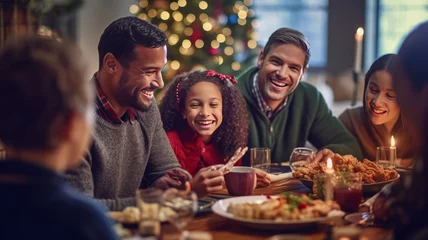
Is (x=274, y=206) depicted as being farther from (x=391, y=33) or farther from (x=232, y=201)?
(x=391, y=33)

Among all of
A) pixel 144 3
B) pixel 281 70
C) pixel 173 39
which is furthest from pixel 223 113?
pixel 144 3

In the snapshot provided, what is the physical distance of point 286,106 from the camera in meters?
3.43

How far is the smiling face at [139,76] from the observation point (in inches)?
94.3

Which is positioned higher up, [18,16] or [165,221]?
[18,16]

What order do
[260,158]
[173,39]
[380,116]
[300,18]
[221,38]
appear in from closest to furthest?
[260,158] → [380,116] → [173,39] → [221,38] → [300,18]

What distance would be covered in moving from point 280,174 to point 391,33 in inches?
305

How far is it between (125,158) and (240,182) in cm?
46

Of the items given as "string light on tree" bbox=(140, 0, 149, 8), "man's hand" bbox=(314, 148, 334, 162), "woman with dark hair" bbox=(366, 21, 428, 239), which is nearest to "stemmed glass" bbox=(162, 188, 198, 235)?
"woman with dark hair" bbox=(366, 21, 428, 239)

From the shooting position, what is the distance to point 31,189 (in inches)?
47.3

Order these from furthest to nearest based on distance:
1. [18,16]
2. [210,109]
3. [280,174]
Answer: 1. [18,16]
2. [210,109]
3. [280,174]

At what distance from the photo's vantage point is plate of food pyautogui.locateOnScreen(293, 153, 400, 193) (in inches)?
94.0

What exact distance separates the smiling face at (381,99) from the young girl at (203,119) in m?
0.60

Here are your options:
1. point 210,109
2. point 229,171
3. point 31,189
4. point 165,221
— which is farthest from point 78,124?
point 210,109

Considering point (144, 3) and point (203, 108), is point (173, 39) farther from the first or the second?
point (203, 108)
